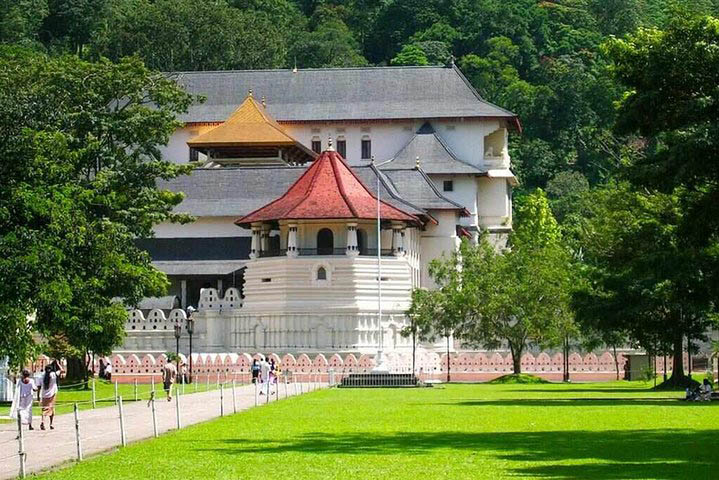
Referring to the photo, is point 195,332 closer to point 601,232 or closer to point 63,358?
point 63,358

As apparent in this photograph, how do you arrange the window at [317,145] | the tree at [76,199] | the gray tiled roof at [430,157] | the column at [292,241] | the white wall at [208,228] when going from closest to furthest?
the tree at [76,199]
the column at [292,241]
the white wall at [208,228]
the gray tiled roof at [430,157]
the window at [317,145]

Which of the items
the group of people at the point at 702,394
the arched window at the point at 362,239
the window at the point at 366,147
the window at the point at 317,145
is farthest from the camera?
the window at the point at 317,145

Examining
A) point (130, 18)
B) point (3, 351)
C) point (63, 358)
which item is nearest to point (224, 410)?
point (3, 351)

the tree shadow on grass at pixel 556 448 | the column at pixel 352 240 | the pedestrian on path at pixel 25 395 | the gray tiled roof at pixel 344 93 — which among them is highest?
the gray tiled roof at pixel 344 93

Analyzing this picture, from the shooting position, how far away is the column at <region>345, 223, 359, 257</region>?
86625 millimetres

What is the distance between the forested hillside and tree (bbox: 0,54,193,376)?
227ft

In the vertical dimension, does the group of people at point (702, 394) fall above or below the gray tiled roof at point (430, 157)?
below

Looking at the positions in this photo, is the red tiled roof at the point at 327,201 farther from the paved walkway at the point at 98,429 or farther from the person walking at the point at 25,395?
the person walking at the point at 25,395

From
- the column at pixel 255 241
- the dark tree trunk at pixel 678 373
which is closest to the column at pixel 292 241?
the column at pixel 255 241

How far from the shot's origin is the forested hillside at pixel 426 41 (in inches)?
5689

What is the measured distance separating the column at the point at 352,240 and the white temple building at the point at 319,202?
7 centimetres

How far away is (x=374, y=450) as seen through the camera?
3023 centimetres

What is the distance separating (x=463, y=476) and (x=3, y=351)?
21862 millimetres

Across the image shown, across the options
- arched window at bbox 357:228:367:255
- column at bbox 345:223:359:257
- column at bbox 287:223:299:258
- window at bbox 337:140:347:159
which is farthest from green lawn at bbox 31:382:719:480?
window at bbox 337:140:347:159
